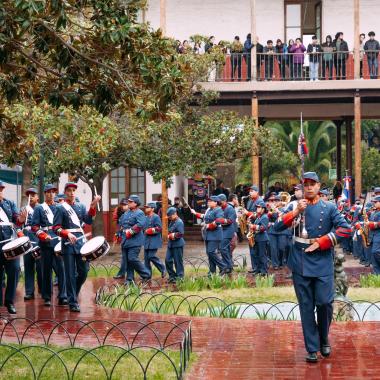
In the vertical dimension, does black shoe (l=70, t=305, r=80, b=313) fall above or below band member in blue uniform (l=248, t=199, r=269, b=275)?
below

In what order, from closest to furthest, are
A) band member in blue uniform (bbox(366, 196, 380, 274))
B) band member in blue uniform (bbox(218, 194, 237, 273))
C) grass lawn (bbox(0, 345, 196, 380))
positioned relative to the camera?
1. grass lawn (bbox(0, 345, 196, 380))
2. band member in blue uniform (bbox(366, 196, 380, 274))
3. band member in blue uniform (bbox(218, 194, 237, 273))

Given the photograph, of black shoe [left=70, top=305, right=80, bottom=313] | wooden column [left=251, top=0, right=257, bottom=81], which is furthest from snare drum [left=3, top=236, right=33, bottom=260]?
wooden column [left=251, top=0, right=257, bottom=81]

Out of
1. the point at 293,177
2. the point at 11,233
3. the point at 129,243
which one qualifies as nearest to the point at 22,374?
the point at 11,233

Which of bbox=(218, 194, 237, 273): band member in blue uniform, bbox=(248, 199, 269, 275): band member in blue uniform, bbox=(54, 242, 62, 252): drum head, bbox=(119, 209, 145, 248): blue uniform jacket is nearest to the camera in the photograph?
bbox=(54, 242, 62, 252): drum head

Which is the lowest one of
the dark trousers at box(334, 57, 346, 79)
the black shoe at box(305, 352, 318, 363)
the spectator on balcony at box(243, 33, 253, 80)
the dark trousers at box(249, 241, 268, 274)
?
the black shoe at box(305, 352, 318, 363)

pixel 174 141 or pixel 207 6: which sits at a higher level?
pixel 207 6

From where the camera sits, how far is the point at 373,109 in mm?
33344

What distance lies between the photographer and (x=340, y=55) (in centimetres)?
2941

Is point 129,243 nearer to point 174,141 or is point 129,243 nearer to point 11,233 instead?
point 11,233

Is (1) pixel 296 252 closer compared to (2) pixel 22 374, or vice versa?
(2) pixel 22 374

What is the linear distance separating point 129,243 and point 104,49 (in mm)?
7528

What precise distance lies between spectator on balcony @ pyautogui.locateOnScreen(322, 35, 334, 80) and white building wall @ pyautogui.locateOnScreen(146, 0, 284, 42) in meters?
3.21

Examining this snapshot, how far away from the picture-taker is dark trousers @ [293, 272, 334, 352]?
9.98 m

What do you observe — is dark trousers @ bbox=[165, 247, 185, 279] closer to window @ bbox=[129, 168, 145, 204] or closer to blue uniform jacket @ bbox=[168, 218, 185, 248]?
blue uniform jacket @ bbox=[168, 218, 185, 248]
